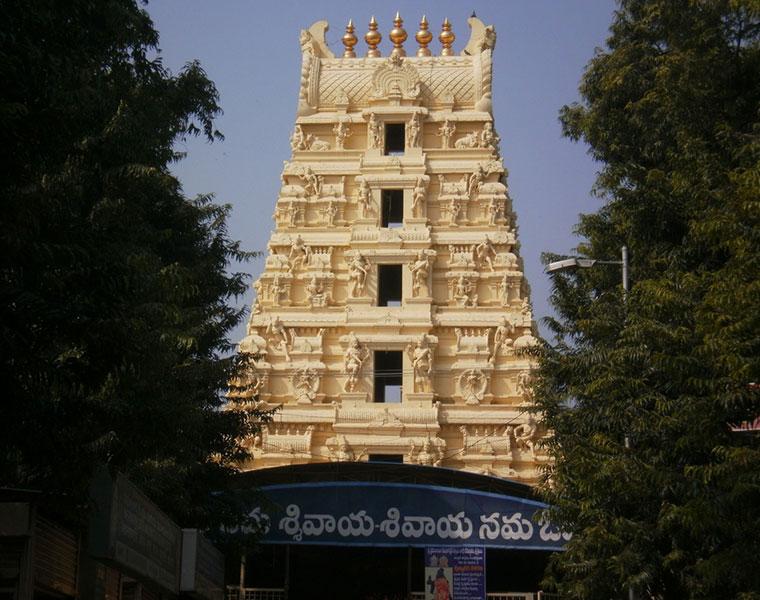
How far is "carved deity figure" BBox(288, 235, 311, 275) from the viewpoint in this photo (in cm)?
4016

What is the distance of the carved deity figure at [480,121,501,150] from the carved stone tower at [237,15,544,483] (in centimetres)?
5

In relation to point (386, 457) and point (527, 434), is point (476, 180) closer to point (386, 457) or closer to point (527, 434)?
point (527, 434)

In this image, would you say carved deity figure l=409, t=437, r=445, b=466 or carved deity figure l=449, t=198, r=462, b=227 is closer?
carved deity figure l=409, t=437, r=445, b=466

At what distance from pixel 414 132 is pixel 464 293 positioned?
613cm

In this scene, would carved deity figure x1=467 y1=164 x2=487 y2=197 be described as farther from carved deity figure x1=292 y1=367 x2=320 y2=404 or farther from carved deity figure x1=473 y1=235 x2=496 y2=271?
carved deity figure x1=292 y1=367 x2=320 y2=404

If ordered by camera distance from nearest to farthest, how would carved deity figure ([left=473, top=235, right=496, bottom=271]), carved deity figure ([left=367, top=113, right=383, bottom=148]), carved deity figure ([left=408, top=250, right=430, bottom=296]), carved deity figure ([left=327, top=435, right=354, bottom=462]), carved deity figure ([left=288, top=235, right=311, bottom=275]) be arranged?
1. carved deity figure ([left=327, top=435, right=354, bottom=462])
2. carved deity figure ([left=408, top=250, right=430, bottom=296])
3. carved deity figure ([left=473, top=235, right=496, bottom=271])
4. carved deity figure ([left=288, top=235, right=311, bottom=275])
5. carved deity figure ([left=367, top=113, right=383, bottom=148])

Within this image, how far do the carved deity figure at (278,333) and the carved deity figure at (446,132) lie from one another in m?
8.44

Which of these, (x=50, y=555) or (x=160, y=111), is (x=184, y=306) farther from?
(x=50, y=555)

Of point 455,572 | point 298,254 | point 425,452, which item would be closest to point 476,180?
point 298,254

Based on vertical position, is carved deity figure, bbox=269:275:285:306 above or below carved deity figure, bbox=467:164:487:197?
below

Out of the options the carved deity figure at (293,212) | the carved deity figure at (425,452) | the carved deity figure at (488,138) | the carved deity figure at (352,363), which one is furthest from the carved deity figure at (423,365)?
the carved deity figure at (488,138)

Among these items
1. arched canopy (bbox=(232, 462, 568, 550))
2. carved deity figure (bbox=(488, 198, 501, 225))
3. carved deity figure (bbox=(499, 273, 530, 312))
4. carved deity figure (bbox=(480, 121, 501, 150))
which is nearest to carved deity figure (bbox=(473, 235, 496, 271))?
carved deity figure (bbox=(488, 198, 501, 225))

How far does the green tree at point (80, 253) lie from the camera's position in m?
11.0

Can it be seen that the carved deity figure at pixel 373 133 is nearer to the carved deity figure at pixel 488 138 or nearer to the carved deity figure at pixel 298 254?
the carved deity figure at pixel 488 138
